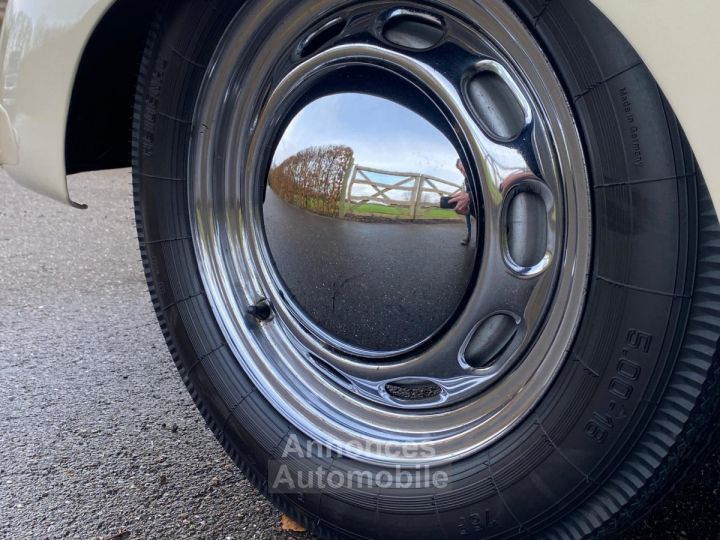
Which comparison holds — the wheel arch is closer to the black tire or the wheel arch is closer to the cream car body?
the cream car body

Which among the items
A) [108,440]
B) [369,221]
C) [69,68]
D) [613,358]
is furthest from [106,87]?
[613,358]

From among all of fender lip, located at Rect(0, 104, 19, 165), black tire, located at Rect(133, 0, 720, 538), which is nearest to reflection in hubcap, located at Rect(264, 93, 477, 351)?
black tire, located at Rect(133, 0, 720, 538)

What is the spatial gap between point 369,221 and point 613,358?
21.8 inches

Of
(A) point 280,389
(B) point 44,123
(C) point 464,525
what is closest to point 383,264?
(A) point 280,389

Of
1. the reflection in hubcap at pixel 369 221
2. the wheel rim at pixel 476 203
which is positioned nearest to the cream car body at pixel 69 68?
the wheel rim at pixel 476 203

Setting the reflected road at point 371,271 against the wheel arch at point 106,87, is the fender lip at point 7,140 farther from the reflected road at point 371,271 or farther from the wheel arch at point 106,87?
the reflected road at point 371,271

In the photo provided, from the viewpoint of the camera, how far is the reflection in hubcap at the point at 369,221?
4.00 feet

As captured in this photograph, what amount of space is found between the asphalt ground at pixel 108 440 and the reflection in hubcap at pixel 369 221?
51 centimetres

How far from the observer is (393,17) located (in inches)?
49.0

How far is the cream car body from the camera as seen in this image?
0.73 metres

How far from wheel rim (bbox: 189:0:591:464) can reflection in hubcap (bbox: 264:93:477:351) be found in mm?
33

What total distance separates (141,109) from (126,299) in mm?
1727

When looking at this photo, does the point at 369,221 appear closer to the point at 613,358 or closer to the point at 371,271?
the point at 371,271

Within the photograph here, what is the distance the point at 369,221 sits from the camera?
1.31 meters
